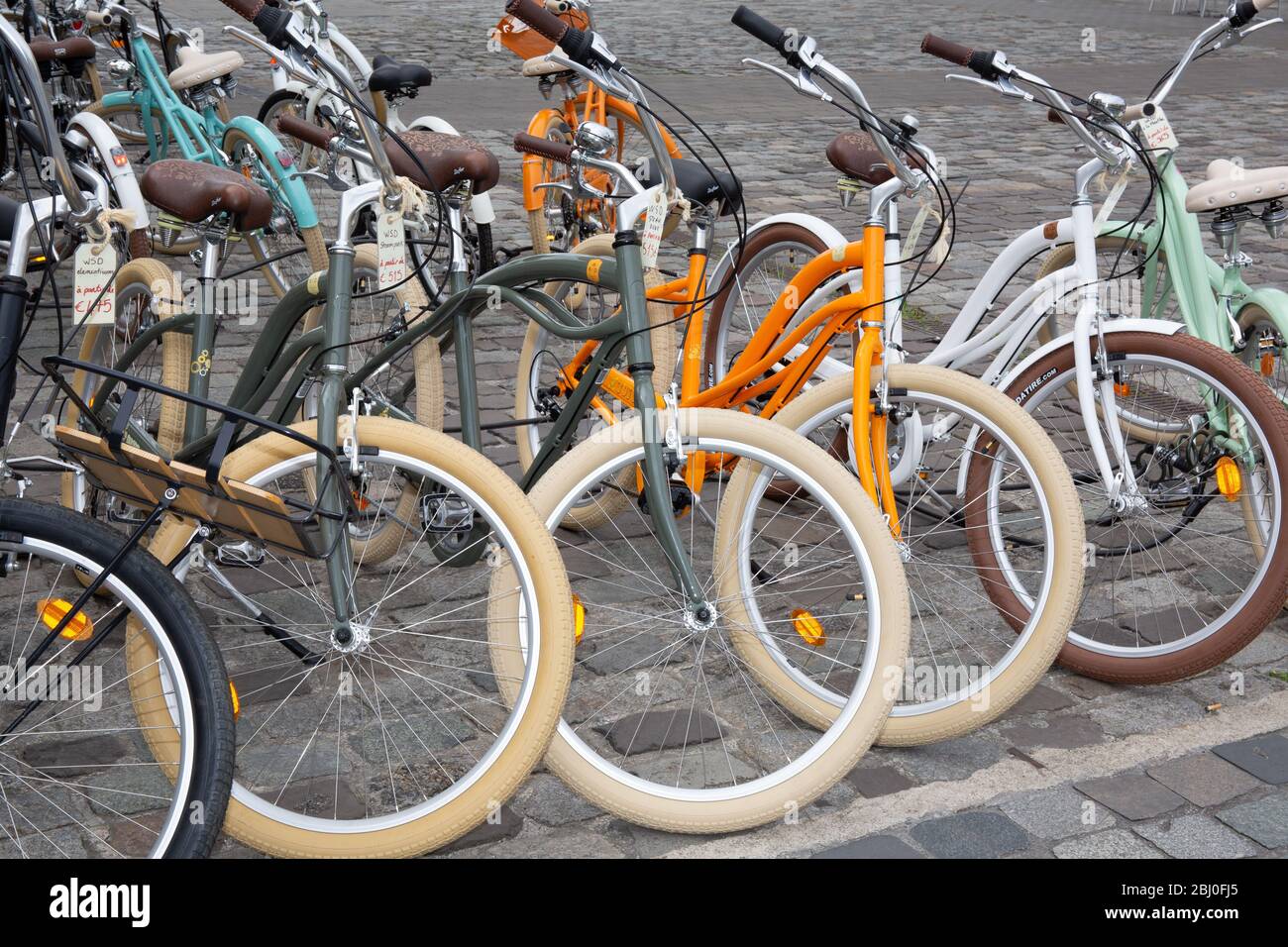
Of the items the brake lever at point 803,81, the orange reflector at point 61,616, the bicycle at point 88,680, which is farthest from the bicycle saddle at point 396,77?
the orange reflector at point 61,616

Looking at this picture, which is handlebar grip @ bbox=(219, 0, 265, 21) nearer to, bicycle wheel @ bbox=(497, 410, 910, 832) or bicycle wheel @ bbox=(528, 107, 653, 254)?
bicycle wheel @ bbox=(497, 410, 910, 832)

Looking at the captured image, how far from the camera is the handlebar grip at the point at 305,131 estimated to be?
408 cm

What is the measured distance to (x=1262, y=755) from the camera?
3613mm

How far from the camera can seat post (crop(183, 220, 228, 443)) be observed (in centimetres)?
376

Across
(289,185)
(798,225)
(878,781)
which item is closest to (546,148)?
(798,225)

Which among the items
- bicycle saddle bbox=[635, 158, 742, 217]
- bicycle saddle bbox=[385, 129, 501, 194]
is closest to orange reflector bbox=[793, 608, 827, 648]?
bicycle saddle bbox=[635, 158, 742, 217]

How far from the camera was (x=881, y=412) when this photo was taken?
12.0 feet

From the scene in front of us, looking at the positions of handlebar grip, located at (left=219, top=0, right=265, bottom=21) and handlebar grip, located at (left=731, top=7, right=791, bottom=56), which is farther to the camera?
handlebar grip, located at (left=731, top=7, right=791, bottom=56)

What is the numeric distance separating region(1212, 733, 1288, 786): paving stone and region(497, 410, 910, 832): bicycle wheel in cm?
89

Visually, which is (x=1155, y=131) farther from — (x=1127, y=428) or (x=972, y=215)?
(x=972, y=215)

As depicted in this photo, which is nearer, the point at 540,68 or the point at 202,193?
the point at 202,193

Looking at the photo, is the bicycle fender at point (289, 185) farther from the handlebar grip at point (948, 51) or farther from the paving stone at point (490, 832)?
the paving stone at point (490, 832)

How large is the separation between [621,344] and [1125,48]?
13867mm

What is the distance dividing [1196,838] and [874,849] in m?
0.69
